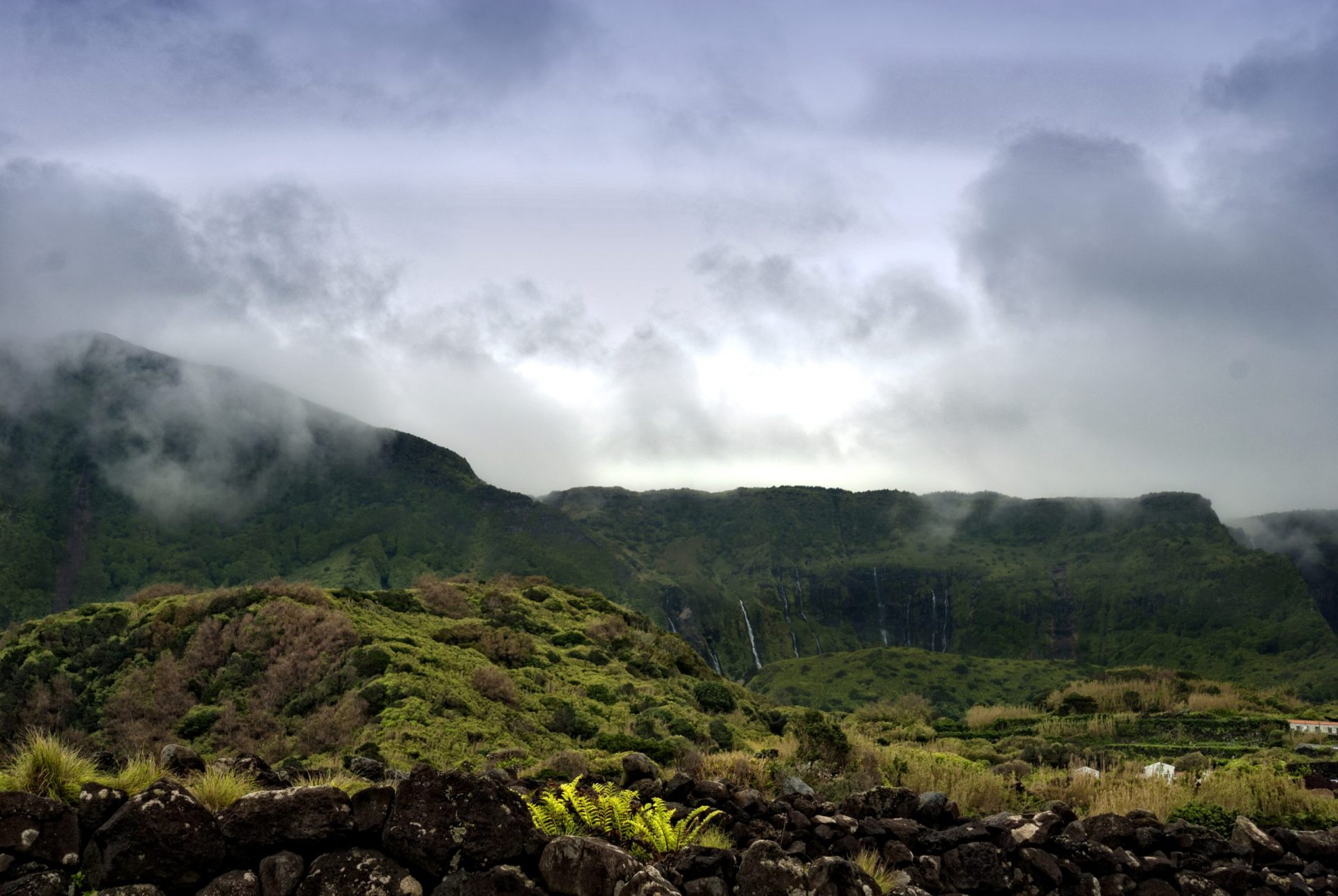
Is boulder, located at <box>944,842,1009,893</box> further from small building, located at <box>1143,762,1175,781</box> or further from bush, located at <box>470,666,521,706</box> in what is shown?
bush, located at <box>470,666,521,706</box>

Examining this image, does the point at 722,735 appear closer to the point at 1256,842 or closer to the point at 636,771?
the point at 636,771

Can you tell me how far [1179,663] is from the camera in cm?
18975

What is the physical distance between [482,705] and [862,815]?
1684 cm

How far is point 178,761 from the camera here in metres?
9.96

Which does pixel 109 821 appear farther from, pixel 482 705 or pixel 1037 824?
pixel 482 705

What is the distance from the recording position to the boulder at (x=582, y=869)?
764 cm

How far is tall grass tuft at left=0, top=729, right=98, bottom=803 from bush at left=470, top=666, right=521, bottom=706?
2049cm

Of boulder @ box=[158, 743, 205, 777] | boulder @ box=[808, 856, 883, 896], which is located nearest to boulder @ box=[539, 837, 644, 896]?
boulder @ box=[808, 856, 883, 896]

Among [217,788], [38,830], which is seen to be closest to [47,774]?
[38,830]

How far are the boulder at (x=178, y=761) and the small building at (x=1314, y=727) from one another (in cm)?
4460

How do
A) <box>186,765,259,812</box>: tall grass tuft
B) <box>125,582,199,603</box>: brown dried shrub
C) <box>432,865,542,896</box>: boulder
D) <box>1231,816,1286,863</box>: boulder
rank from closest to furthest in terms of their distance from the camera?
<box>432,865,542,896</box>: boulder, <box>186,765,259,812</box>: tall grass tuft, <box>1231,816,1286,863</box>: boulder, <box>125,582,199,603</box>: brown dried shrub

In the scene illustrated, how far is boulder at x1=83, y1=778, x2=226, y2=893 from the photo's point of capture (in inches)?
276

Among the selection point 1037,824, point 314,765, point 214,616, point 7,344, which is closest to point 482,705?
point 314,765

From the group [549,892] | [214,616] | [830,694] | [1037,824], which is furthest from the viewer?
[830,694]
